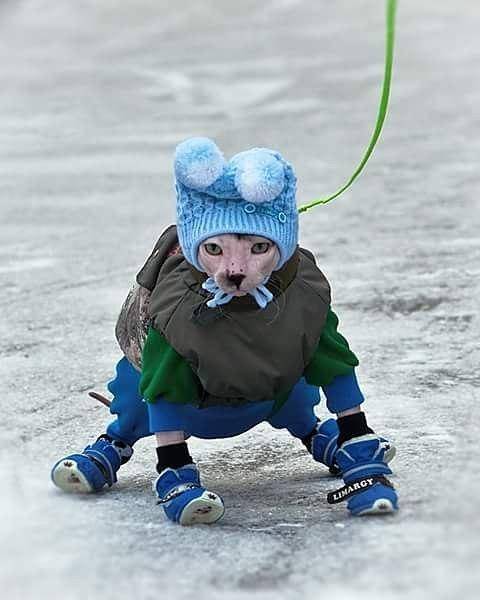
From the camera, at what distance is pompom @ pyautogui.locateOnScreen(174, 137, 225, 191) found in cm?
257

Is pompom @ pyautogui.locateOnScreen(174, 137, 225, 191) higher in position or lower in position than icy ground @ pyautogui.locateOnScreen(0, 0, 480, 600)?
higher

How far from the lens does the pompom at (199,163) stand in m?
2.57

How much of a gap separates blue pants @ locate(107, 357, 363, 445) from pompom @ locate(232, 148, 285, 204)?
439 mm

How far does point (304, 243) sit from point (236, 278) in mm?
2996

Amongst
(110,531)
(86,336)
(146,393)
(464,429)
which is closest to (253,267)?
(146,393)

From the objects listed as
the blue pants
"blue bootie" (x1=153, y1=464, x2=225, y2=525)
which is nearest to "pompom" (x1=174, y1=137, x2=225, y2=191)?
the blue pants

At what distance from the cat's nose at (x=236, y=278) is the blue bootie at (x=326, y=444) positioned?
56 centimetres

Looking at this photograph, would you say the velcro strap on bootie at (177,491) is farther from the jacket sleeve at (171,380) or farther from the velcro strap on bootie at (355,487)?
the velcro strap on bootie at (355,487)

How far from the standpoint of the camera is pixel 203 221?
2.63 m

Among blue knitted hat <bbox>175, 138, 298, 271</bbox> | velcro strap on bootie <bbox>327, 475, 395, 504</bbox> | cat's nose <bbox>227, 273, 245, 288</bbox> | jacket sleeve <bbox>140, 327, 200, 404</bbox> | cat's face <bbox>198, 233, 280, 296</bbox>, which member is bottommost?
velcro strap on bootie <bbox>327, 475, 395, 504</bbox>

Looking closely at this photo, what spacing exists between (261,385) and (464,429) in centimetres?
80

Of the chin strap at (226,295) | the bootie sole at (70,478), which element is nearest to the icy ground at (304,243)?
Answer: the bootie sole at (70,478)

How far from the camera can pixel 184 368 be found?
2709mm

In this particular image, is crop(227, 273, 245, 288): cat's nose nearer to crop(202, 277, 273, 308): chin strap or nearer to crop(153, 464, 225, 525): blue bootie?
crop(202, 277, 273, 308): chin strap
